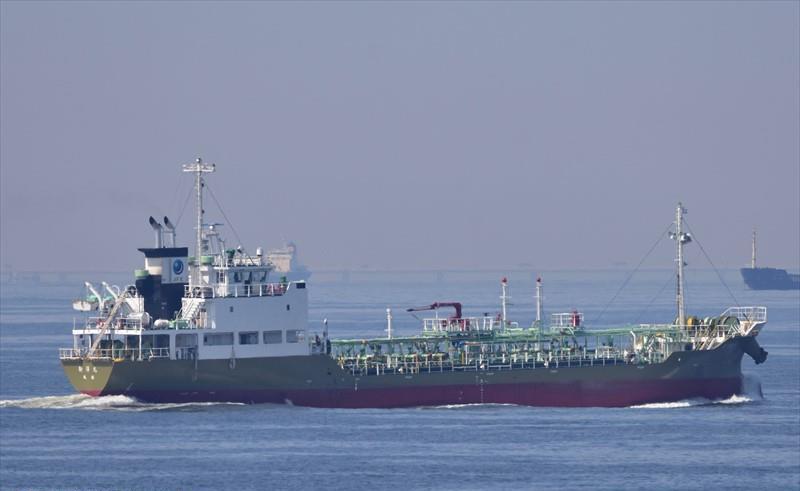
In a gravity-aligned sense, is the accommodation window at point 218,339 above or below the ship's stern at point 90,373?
above

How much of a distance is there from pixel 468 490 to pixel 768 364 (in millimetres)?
50335

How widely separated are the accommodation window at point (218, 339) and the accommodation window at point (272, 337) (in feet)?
4.87

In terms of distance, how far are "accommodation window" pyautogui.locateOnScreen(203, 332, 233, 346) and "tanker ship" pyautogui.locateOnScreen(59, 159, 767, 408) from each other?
0.04 meters

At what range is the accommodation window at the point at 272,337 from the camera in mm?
70438

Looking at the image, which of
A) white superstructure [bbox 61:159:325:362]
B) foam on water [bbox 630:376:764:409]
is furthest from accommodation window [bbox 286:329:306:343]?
foam on water [bbox 630:376:764:409]

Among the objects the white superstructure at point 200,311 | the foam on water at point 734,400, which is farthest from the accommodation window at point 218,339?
the foam on water at point 734,400

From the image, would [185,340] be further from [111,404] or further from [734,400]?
[734,400]

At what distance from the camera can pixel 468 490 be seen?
51406 mm

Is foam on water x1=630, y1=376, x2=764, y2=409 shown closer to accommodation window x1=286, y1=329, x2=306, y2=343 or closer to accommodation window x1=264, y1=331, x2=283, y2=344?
accommodation window x1=286, y1=329, x2=306, y2=343

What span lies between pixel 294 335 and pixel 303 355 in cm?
99

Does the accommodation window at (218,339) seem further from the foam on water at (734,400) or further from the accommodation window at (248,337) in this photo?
the foam on water at (734,400)

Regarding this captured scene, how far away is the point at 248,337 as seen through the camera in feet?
230

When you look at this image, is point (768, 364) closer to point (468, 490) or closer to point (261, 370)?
point (261, 370)

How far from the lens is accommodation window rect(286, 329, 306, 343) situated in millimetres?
70794
